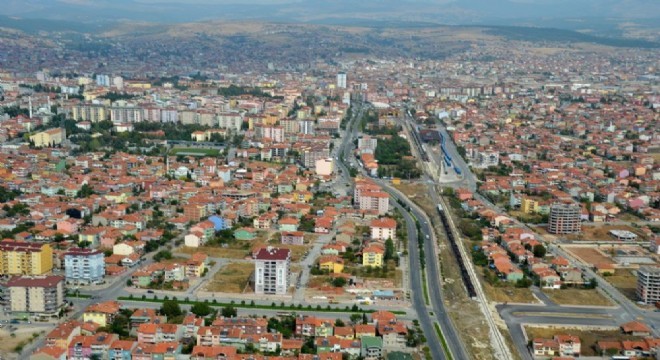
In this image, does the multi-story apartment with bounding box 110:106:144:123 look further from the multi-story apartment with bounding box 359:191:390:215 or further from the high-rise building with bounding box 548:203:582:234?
the high-rise building with bounding box 548:203:582:234

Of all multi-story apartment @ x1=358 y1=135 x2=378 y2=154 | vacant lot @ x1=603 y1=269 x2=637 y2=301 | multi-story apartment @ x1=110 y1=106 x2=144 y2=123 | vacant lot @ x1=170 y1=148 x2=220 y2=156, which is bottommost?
vacant lot @ x1=603 y1=269 x2=637 y2=301

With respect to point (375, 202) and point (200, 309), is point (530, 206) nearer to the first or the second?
point (375, 202)

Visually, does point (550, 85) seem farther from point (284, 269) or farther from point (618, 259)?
point (284, 269)

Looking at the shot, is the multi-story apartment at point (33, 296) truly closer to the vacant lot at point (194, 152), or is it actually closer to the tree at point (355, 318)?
the tree at point (355, 318)

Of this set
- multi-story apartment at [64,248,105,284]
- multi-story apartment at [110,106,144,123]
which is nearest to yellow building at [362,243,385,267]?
multi-story apartment at [64,248,105,284]

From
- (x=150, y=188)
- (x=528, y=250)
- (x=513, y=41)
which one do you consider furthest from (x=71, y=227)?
(x=513, y=41)

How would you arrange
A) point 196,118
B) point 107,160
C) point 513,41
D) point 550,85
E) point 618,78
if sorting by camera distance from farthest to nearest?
point 513,41
point 618,78
point 550,85
point 196,118
point 107,160
